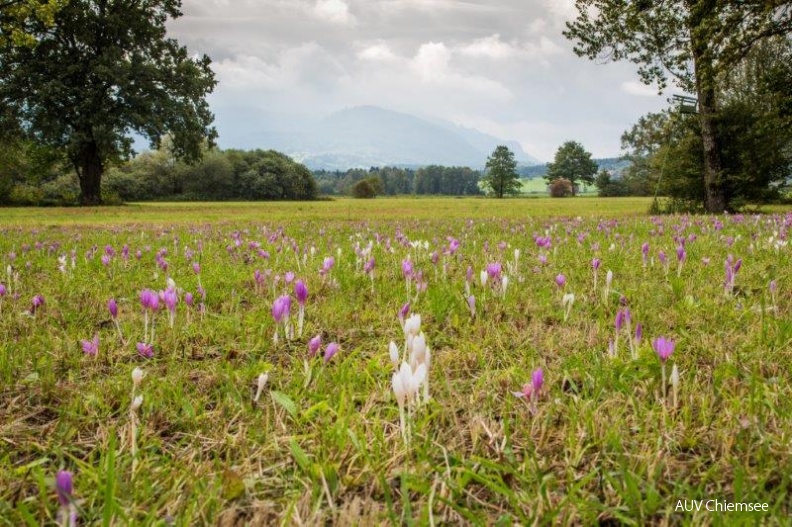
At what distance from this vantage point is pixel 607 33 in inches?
914

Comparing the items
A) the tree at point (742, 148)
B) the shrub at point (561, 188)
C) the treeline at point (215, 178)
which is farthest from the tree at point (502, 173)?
the tree at point (742, 148)

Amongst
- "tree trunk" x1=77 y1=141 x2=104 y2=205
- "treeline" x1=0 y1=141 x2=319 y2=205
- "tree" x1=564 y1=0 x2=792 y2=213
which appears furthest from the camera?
"treeline" x1=0 y1=141 x2=319 y2=205

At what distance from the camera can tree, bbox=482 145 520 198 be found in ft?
469

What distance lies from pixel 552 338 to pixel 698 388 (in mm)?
819

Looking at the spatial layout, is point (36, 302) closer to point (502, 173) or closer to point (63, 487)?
point (63, 487)

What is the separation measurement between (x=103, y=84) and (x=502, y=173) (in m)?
121

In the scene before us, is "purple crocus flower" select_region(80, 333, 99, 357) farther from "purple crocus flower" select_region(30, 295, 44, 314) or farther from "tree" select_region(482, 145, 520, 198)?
"tree" select_region(482, 145, 520, 198)

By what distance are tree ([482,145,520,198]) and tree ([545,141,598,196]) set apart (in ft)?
70.5

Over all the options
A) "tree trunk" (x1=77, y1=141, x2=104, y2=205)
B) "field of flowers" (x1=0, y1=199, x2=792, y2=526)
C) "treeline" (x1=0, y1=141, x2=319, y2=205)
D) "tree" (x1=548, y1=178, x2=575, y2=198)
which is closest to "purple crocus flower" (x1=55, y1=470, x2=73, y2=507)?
"field of flowers" (x1=0, y1=199, x2=792, y2=526)

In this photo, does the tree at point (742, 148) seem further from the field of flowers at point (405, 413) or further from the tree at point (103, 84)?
the tree at point (103, 84)

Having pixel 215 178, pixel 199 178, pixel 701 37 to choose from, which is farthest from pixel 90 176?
pixel 215 178

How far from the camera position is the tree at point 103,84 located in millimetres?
34500

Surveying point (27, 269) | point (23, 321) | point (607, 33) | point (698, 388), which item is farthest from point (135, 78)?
point (698, 388)

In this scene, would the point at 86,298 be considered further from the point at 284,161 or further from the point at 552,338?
the point at 284,161
